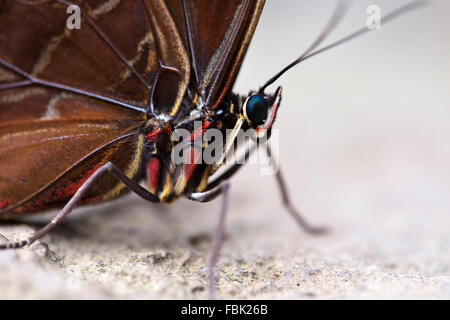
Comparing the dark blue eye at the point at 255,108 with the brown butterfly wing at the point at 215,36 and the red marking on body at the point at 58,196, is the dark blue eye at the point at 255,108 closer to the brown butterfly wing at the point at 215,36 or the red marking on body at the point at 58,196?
the brown butterfly wing at the point at 215,36

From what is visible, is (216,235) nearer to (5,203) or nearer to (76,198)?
(76,198)

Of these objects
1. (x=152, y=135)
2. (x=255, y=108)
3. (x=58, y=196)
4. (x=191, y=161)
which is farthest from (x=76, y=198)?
(x=255, y=108)

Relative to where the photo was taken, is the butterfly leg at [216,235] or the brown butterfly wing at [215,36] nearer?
the butterfly leg at [216,235]

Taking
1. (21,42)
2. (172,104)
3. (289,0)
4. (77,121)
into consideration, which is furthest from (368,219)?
(289,0)

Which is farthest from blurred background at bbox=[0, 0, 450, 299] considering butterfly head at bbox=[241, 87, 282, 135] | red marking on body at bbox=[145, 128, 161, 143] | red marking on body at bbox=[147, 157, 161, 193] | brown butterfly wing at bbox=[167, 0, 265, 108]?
brown butterfly wing at bbox=[167, 0, 265, 108]

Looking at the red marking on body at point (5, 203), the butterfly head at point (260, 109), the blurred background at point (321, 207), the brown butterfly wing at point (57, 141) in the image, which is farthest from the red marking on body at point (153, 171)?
the red marking on body at point (5, 203)

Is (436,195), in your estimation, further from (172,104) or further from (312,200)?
(172,104)
